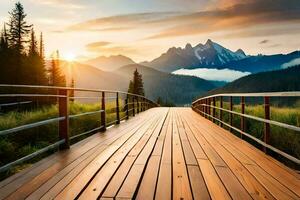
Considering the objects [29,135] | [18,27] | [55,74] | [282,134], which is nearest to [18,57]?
[18,27]

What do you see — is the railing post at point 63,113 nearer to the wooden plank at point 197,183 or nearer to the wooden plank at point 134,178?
the wooden plank at point 134,178

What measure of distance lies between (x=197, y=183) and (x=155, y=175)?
550 mm

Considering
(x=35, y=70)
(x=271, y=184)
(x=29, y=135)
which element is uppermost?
(x=35, y=70)

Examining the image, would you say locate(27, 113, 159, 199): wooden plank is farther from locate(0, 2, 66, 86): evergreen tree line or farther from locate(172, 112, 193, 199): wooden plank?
locate(0, 2, 66, 86): evergreen tree line

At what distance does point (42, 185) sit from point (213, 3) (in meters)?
14.1

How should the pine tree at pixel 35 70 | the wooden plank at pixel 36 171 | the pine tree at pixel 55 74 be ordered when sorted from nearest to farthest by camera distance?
the wooden plank at pixel 36 171 < the pine tree at pixel 35 70 < the pine tree at pixel 55 74

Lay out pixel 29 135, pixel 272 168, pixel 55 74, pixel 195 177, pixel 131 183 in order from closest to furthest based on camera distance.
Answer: pixel 131 183, pixel 195 177, pixel 272 168, pixel 29 135, pixel 55 74

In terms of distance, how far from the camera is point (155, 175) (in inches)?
147

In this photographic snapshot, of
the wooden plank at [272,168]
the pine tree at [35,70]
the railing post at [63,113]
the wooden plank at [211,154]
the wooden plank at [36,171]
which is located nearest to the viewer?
the wooden plank at [36,171]

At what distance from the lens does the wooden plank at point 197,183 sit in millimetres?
3042

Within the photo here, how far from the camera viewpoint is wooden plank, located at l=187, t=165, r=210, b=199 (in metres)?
3.04

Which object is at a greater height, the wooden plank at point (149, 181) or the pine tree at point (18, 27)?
the pine tree at point (18, 27)

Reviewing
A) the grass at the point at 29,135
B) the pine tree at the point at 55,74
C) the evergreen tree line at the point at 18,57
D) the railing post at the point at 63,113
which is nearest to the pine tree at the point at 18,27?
the evergreen tree line at the point at 18,57

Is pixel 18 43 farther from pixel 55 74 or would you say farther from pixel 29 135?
pixel 29 135
